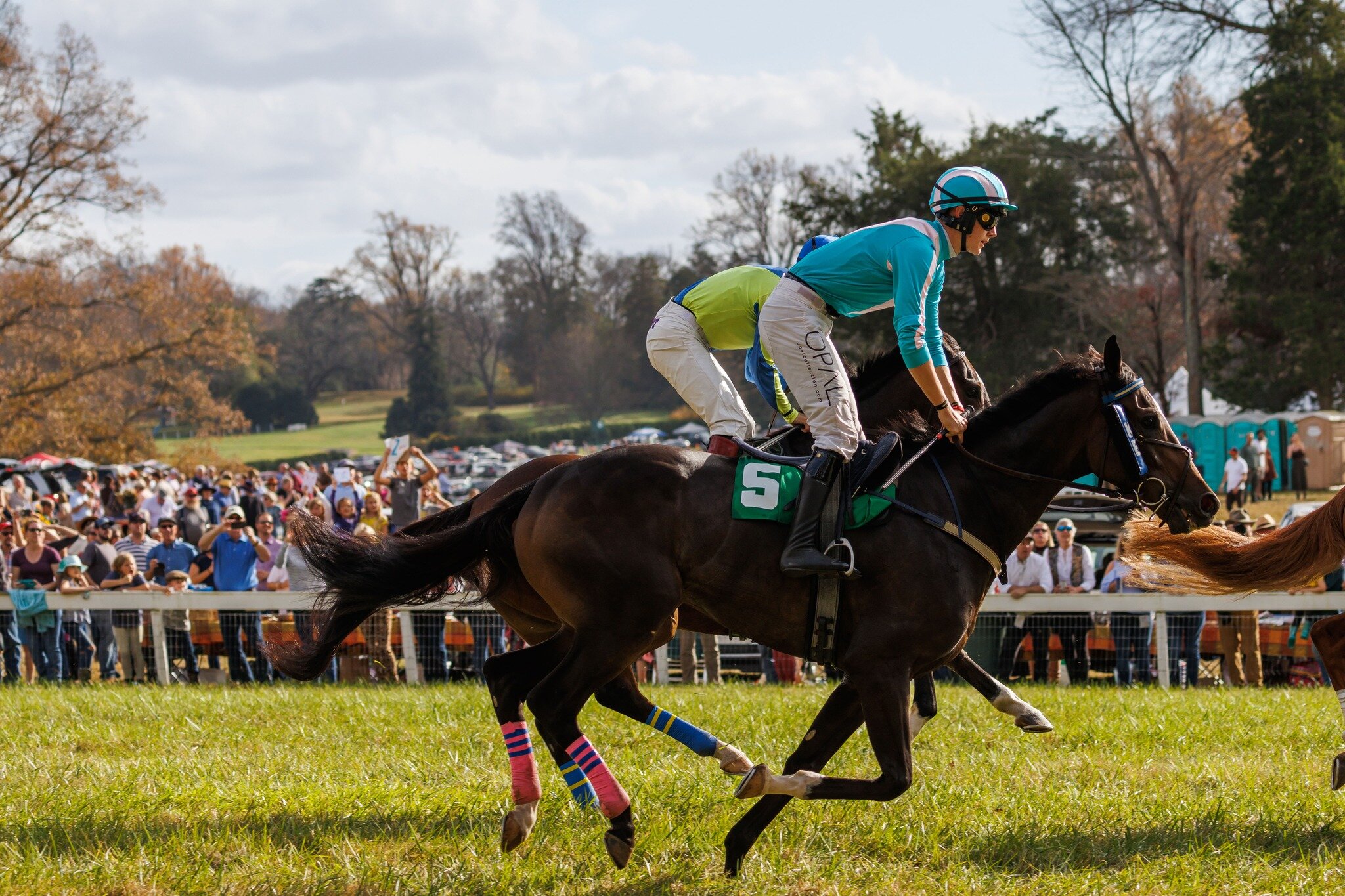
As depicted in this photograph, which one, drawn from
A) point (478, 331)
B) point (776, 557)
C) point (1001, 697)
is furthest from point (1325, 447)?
point (478, 331)

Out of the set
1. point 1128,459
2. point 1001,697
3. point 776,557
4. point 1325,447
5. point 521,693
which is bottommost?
point 1325,447

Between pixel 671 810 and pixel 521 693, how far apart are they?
0.82 m

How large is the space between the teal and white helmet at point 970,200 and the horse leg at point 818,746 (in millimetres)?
1812

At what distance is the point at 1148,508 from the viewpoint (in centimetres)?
491

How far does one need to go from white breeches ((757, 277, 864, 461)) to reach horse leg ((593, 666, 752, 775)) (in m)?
1.35

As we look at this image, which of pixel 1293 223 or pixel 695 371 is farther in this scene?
pixel 1293 223

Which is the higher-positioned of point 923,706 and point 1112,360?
point 1112,360

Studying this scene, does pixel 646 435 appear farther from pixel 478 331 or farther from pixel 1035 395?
pixel 1035 395

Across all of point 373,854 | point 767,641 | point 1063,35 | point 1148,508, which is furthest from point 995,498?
point 1063,35

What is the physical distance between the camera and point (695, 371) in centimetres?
597

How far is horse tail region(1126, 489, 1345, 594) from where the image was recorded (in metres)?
5.86

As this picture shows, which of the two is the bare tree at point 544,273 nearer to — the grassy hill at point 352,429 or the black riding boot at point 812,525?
the grassy hill at point 352,429

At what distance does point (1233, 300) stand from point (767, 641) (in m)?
30.6

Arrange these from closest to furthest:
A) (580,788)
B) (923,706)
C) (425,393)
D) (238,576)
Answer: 1. (580,788)
2. (923,706)
3. (238,576)
4. (425,393)
